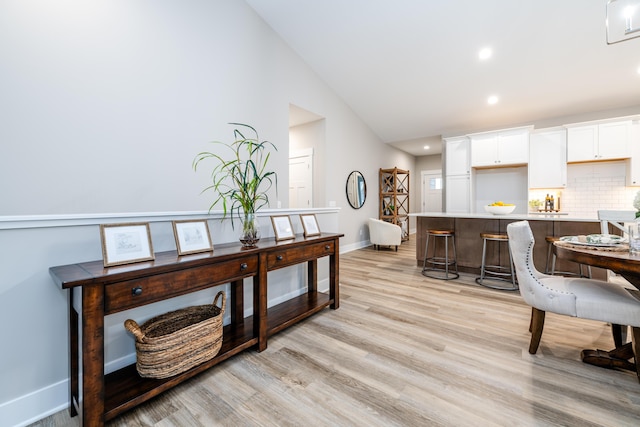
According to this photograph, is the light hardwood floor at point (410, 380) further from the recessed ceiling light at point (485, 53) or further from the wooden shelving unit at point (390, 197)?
the wooden shelving unit at point (390, 197)

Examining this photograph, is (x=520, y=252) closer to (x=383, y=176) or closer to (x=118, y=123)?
(x=118, y=123)

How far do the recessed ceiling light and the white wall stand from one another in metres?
3.24

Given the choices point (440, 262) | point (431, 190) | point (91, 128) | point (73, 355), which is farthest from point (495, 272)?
point (431, 190)

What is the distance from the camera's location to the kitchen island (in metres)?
3.40

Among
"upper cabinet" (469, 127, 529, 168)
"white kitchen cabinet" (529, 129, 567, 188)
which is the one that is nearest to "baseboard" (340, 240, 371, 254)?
"upper cabinet" (469, 127, 529, 168)

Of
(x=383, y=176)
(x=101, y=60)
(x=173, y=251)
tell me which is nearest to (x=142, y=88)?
(x=101, y=60)

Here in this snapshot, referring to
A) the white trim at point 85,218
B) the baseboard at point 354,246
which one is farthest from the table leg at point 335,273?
the baseboard at point 354,246

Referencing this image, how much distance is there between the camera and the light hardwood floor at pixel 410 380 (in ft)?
4.58

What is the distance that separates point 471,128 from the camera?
5914 mm

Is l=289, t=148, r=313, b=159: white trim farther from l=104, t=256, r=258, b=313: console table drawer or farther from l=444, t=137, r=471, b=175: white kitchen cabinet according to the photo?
l=104, t=256, r=258, b=313: console table drawer

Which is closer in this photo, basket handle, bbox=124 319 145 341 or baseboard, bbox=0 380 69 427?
baseboard, bbox=0 380 69 427

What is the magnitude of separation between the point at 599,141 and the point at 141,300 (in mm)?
6784

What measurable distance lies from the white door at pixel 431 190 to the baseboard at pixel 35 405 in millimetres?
8963

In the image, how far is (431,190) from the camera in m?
8.89
